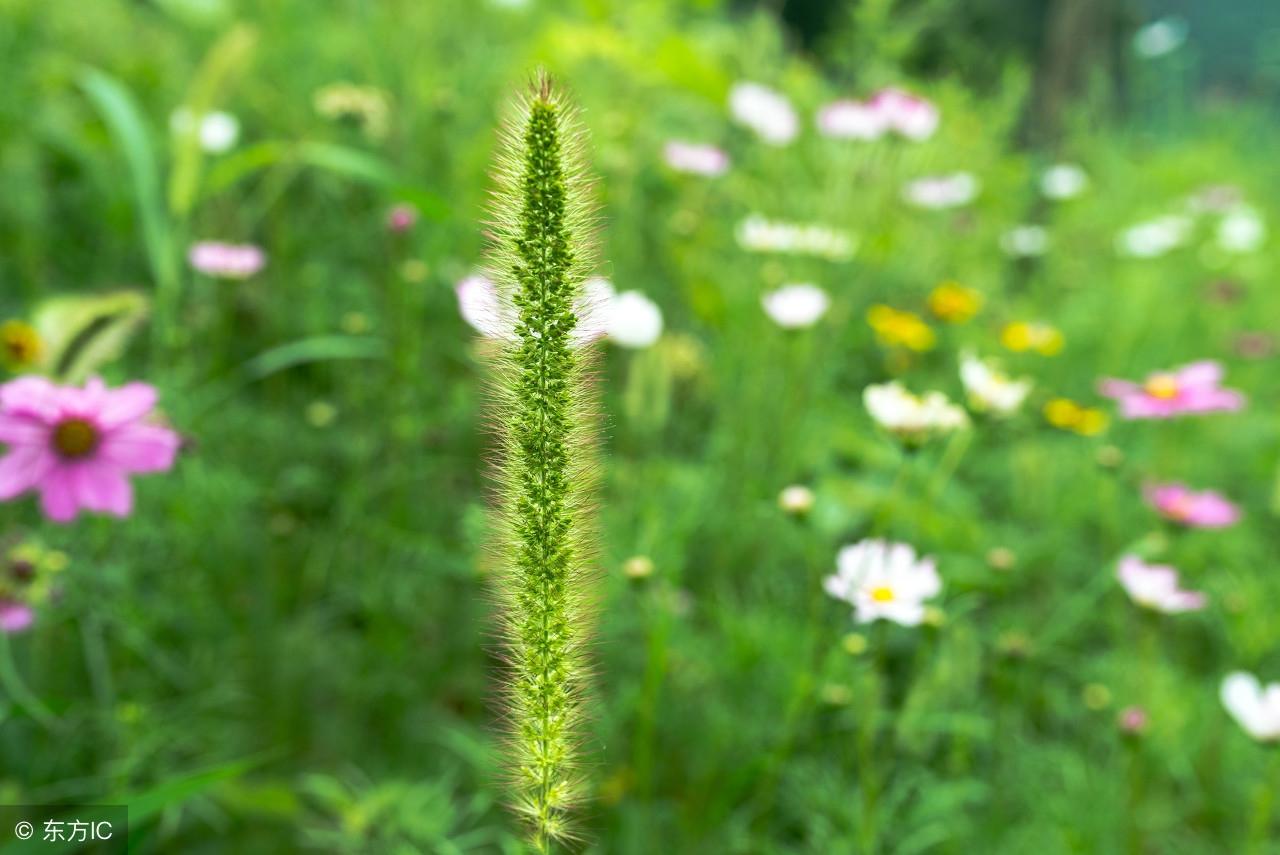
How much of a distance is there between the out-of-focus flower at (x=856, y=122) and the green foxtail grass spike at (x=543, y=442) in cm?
165

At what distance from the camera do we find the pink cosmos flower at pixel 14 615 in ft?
3.74

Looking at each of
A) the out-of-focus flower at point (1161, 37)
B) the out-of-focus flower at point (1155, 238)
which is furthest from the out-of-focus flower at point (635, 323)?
the out-of-focus flower at point (1161, 37)

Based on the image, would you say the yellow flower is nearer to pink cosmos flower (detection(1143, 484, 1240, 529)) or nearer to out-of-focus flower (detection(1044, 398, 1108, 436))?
out-of-focus flower (detection(1044, 398, 1108, 436))

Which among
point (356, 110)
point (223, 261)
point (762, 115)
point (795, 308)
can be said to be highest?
point (762, 115)

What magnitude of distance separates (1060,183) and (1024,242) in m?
0.43

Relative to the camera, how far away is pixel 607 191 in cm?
232

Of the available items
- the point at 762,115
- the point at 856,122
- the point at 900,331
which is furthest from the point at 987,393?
the point at 762,115

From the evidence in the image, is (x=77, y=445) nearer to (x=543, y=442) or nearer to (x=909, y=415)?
(x=543, y=442)

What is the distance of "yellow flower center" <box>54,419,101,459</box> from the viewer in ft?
3.83

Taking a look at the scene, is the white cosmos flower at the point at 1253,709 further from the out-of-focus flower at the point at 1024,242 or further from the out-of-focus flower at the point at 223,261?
the out-of-focus flower at the point at 1024,242

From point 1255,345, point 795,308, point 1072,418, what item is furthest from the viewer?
point 1255,345

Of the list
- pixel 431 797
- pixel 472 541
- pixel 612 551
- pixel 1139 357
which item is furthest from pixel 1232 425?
pixel 431 797

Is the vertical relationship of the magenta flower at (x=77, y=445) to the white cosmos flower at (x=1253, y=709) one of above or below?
above

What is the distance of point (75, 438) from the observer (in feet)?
3.85
